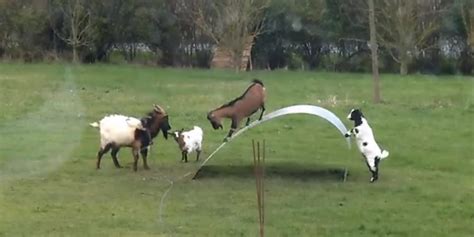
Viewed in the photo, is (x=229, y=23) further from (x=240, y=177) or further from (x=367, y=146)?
(x=367, y=146)

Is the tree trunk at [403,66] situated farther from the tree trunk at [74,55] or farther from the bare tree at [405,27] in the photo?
the tree trunk at [74,55]

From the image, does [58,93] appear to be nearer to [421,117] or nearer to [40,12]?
[421,117]

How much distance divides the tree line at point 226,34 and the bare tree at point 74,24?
32 millimetres

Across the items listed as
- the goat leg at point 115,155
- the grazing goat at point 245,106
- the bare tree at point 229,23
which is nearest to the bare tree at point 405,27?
A: the bare tree at point 229,23

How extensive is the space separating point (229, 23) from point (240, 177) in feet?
71.8

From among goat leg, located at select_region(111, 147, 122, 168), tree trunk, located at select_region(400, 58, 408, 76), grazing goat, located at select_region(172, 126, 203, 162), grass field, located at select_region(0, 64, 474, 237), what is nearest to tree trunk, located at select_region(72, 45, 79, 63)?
tree trunk, located at select_region(400, 58, 408, 76)

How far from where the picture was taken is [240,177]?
10.9 m

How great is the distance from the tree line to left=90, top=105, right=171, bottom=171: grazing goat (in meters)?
21.2

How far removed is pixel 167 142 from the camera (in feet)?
45.1

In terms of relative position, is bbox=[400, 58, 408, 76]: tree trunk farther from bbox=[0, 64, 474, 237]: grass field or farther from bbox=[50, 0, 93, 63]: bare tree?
bbox=[0, 64, 474, 237]: grass field

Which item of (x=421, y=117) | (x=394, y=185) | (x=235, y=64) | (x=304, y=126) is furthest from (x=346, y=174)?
(x=235, y=64)

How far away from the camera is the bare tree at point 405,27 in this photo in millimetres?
31969

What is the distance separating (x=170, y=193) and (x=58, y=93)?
12943mm

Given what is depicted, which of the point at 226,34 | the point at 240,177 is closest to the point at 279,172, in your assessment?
the point at 240,177
